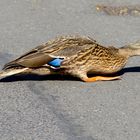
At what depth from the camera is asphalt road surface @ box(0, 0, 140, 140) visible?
21.1 ft

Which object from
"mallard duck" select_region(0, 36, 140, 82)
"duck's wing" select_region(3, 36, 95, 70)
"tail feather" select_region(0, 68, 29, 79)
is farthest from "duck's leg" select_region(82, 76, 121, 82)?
"tail feather" select_region(0, 68, 29, 79)

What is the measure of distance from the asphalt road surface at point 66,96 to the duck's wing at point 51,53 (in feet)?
0.71

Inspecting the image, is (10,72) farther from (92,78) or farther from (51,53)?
(92,78)

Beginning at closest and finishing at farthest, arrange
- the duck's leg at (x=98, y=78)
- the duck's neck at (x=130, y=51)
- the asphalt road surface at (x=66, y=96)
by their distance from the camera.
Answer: the asphalt road surface at (x=66, y=96)
the duck's leg at (x=98, y=78)
the duck's neck at (x=130, y=51)

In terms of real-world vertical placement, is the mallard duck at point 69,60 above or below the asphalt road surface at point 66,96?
above

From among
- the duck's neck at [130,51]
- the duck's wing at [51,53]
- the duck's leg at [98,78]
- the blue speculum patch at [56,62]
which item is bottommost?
the duck's leg at [98,78]

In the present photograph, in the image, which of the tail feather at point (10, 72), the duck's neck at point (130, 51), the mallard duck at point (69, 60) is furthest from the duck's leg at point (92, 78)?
the tail feather at point (10, 72)

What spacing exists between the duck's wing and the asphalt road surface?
217mm

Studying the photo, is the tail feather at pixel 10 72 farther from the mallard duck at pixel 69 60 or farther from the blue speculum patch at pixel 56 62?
the blue speculum patch at pixel 56 62

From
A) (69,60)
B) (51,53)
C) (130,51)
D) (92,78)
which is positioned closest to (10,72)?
(51,53)

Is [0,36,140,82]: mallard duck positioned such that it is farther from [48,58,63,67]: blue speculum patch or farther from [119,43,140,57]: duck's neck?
[119,43,140,57]: duck's neck

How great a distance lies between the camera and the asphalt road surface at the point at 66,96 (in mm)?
6441

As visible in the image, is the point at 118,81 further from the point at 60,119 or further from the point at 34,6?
the point at 34,6

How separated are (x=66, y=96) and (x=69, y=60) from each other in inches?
26.4
